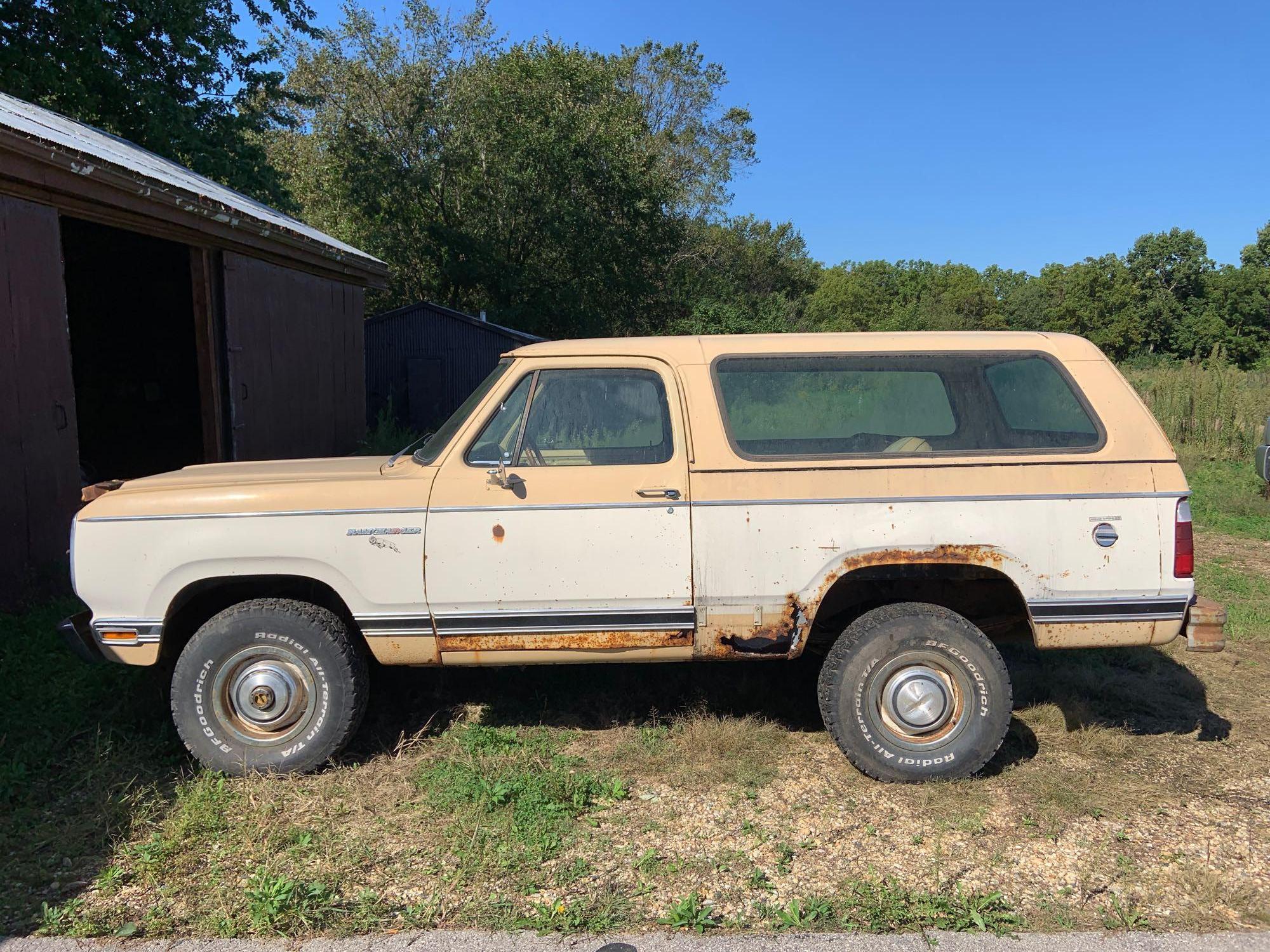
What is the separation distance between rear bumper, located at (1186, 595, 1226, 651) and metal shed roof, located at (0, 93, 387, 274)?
735 centimetres

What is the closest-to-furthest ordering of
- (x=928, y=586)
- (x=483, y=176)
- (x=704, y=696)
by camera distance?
(x=928, y=586) < (x=704, y=696) < (x=483, y=176)

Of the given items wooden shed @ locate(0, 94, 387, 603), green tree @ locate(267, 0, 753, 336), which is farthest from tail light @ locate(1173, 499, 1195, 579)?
green tree @ locate(267, 0, 753, 336)

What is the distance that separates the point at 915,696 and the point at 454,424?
2.51 meters

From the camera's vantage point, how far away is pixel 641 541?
3.96 m

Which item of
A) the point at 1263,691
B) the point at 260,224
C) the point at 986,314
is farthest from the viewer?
the point at 986,314

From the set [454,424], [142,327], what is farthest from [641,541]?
[142,327]

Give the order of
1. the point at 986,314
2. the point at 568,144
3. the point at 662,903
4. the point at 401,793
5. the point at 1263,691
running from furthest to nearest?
the point at 986,314 < the point at 568,144 < the point at 1263,691 < the point at 401,793 < the point at 662,903

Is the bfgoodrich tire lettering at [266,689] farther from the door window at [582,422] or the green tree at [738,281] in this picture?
the green tree at [738,281]

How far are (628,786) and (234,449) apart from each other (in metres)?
6.85

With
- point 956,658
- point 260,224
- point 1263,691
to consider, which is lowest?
point 1263,691

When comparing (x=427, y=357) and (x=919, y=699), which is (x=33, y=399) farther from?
(x=427, y=357)

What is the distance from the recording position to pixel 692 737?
4406 mm

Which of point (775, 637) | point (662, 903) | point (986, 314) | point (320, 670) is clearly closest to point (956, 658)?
point (775, 637)

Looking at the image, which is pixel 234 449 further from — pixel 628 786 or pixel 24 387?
pixel 628 786
